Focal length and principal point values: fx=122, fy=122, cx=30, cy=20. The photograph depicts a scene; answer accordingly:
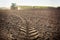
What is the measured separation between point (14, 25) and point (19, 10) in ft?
0.70

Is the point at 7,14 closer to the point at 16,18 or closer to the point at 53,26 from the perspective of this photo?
the point at 16,18

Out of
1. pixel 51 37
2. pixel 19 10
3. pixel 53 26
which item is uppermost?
Answer: pixel 19 10

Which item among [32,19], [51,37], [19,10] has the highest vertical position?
[19,10]

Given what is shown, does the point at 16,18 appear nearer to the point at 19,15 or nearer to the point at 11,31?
the point at 19,15

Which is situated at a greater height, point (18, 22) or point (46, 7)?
point (46, 7)

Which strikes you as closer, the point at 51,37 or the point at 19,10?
the point at 51,37

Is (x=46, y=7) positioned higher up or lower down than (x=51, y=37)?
higher up

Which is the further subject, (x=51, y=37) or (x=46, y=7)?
(x=46, y=7)

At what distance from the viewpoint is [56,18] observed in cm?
163

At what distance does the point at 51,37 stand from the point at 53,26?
0.15 m

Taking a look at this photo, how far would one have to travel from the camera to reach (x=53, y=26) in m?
1.60

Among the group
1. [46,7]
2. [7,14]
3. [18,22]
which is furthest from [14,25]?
[46,7]

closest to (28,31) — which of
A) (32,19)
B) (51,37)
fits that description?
(32,19)

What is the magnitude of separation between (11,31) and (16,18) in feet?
0.61
